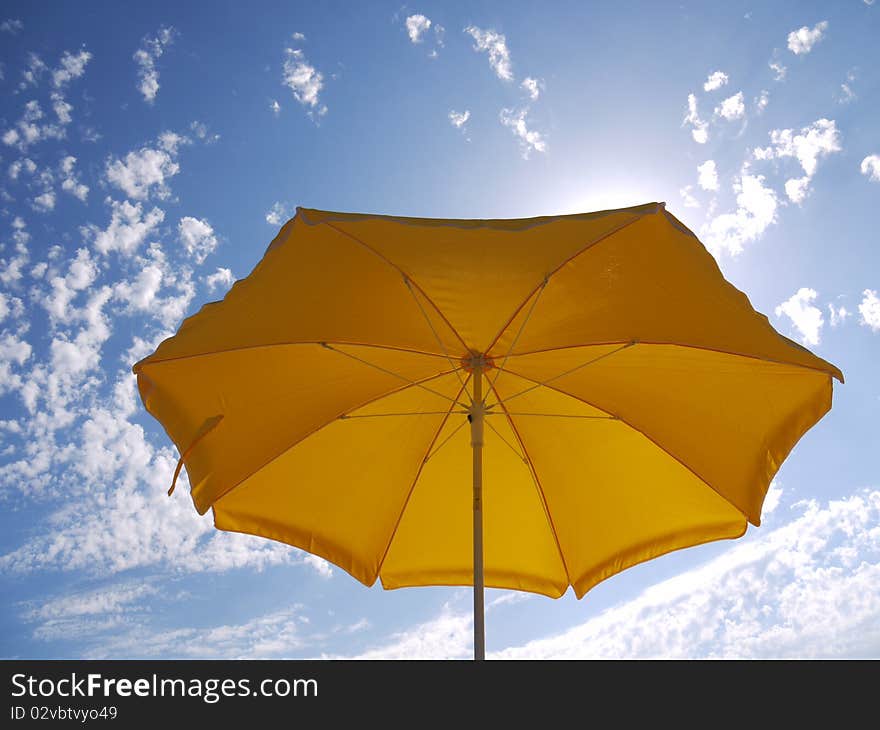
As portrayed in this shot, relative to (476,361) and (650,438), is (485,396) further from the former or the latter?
(650,438)

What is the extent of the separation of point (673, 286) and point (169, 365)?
2.68m

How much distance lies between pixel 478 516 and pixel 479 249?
5.12 ft

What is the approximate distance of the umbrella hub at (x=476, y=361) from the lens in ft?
13.9

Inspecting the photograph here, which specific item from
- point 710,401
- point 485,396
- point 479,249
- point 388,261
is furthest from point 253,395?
point 710,401

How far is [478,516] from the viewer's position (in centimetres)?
416

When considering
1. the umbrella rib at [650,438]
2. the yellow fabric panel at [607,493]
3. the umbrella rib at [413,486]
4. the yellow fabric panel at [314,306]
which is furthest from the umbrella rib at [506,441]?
the yellow fabric panel at [314,306]

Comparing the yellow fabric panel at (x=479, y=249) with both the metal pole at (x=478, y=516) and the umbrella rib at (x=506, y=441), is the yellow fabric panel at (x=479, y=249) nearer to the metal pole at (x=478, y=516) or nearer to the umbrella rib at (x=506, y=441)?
the metal pole at (x=478, y=516)

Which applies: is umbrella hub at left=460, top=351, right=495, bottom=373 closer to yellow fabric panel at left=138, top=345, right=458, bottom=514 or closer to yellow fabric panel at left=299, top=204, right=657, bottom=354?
yellow fabric panel at left=138, top=345, right=458, bottom=514

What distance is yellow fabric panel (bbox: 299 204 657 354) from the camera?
3496mm

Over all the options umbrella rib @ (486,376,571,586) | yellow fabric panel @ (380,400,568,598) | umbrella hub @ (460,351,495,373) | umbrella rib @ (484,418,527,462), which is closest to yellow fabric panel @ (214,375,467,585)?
yellow fabric panel @ (380,400,568,598)

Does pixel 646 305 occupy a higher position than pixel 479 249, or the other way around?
pixel 479 249

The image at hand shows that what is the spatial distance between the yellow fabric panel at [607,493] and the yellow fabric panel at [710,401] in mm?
250

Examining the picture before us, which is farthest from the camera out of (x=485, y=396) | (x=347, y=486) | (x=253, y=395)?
(x=347, y=486)
